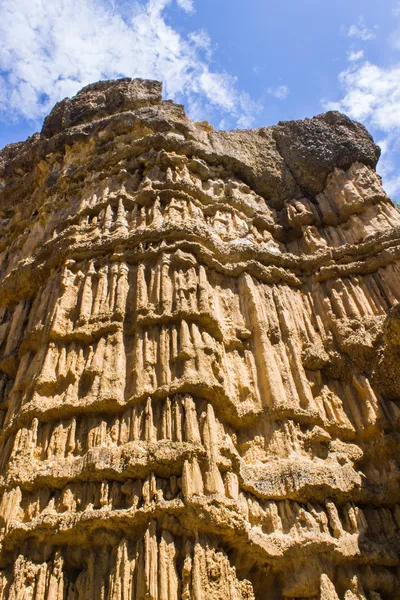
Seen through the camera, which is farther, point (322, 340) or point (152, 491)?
point (322, 340)

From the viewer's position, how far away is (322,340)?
13375 millimetres

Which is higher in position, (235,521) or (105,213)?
(105,213)

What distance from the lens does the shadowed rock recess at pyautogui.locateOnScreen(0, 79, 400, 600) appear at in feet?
26.9

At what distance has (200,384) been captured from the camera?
9.80m

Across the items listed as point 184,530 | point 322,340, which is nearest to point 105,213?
point 322,340

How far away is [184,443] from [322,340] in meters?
6.07

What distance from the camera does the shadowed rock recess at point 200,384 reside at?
8195mm

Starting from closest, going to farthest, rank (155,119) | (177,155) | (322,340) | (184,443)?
(184,443) → (322,340) → (177,155) → (155,119)

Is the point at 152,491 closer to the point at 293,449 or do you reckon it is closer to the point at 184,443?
the point at 184,443

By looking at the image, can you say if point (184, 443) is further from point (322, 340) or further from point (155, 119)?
point (155, 119)

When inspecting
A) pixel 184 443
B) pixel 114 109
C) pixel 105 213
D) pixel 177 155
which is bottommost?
pixel 184 443

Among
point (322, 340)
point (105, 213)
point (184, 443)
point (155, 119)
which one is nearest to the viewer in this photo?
point (184, 443)

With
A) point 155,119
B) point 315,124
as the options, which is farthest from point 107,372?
point 315,124

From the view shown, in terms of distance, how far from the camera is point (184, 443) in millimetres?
8852
